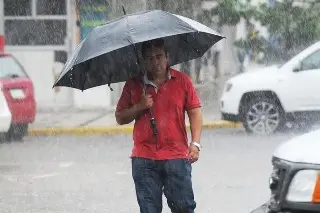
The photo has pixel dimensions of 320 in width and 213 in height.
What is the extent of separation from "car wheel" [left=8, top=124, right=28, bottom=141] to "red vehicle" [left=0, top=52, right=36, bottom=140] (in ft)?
0.54

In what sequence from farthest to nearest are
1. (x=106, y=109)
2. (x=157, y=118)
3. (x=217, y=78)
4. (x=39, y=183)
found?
(x=217, y=78), (x=106, y=109), (x=39, y=183), (x=157, y=118)

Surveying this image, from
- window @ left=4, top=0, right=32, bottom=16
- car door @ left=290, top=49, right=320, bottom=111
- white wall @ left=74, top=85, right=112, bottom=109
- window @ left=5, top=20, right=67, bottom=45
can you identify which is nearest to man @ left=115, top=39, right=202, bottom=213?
car door @ left=290, top=49, right=320, bottom=111

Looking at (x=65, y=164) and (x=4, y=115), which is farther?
(x=4, y=115)

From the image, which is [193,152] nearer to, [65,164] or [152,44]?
[152,44]

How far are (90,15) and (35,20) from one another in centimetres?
135

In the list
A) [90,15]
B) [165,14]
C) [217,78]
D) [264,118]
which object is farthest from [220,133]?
[217,78]

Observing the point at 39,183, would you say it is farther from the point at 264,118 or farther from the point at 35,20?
the point at 35,20

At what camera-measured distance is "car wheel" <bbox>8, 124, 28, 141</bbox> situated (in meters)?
15.9

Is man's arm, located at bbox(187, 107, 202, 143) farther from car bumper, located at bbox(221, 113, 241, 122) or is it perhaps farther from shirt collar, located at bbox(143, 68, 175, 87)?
car bumper, located at bbox(221, 113, 241, 122)

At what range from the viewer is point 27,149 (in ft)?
48.1

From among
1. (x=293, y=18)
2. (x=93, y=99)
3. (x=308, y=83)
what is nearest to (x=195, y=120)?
(x=308, y=83)

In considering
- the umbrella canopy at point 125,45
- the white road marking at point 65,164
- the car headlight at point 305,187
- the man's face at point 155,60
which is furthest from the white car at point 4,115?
the car headlight at point 305,187

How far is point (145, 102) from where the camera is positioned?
603cm

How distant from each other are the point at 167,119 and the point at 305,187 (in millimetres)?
1627
